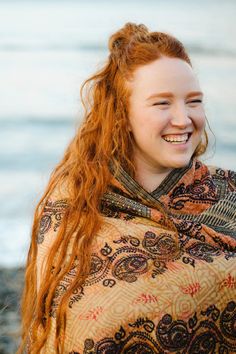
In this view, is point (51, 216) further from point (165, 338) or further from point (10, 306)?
point (10, 306)

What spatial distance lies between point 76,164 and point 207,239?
1.91 feet

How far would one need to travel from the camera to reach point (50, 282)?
3.16 metres

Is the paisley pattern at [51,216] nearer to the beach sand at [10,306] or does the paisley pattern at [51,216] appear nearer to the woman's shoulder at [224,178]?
the woman's shoulder at [224,178]

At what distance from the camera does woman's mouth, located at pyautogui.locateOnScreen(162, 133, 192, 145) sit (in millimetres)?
3217

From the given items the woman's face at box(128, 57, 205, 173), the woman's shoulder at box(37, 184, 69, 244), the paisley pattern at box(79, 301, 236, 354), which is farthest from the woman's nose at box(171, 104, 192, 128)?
the paisley pattern at box(79, 301, 236, 354)

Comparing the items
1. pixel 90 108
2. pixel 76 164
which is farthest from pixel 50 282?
pixel 90 108

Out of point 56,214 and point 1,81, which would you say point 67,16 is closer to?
point 1,81

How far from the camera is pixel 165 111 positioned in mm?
3203

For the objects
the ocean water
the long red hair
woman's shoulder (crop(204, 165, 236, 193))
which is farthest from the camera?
the ocean water

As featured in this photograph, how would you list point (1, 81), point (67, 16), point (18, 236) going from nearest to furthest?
point (18, 236) → point (1, 81) → point (67, 16)

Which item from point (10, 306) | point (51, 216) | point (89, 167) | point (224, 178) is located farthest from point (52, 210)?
point (10, 306)

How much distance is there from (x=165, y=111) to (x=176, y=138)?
0.11 meters

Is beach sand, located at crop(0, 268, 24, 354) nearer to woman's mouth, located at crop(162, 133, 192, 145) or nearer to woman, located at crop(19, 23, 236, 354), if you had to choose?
woman, located at crop(19, 23, 236, 354)

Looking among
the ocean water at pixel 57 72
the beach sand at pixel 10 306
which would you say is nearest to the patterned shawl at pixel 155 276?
the ocean water at pixel 57 72
